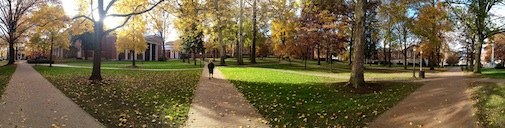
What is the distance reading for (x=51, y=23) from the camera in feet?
78.8

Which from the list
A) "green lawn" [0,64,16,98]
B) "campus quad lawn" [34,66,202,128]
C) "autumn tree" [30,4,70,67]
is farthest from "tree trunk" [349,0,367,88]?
"autumn tree" [30,4,70,67]

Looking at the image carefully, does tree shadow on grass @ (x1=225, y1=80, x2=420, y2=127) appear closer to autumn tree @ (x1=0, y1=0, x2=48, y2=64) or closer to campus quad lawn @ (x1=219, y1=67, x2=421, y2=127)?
campus quad lawn @ (x1=219, y1=67, x2=421, y2=127)

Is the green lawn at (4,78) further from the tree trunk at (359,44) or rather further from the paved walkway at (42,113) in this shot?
the tree trunk at (359,44)

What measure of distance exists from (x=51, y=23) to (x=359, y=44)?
25237 mm

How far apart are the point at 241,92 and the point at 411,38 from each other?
31.2 m

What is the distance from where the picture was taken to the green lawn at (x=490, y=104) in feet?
19.7

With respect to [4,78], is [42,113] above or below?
below

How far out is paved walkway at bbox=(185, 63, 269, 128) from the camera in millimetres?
6312

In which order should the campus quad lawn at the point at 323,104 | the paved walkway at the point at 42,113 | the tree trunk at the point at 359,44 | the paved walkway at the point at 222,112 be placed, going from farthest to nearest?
the tree trunk at the point at 359,44
the campus quad lawn at the point at 323,104
the paved walkway at the point at 222,112
the paved walkway at the point at 42,113

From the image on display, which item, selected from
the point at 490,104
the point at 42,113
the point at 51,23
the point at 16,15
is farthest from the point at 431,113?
the point at 16,15

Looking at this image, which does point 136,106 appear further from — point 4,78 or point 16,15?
point 16,15

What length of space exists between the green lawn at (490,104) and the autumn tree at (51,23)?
24.2 metres

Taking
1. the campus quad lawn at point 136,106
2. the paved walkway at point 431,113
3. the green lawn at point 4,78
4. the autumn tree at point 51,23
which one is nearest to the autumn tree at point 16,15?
the autumn tree at point 51,23

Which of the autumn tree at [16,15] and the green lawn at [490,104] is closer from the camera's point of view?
the green lawn at [490,104]
